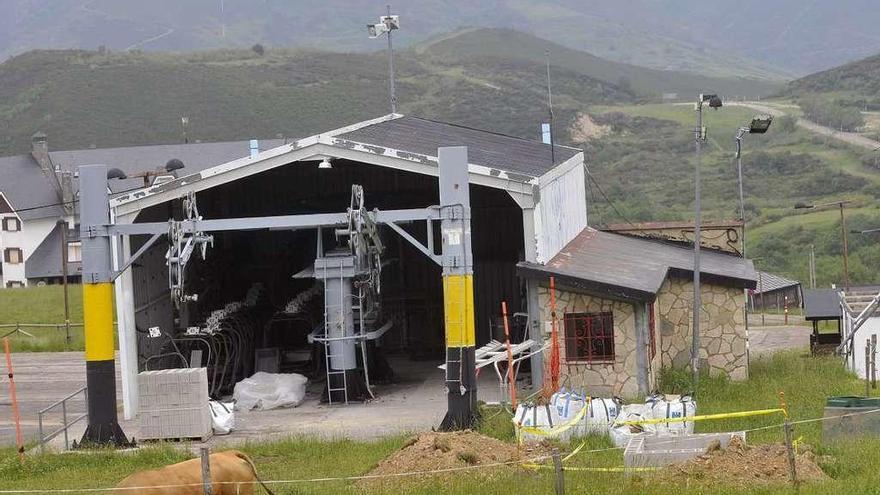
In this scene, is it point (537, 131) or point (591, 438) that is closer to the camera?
point (591, 438)

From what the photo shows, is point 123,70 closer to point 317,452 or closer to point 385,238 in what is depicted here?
point 385,238

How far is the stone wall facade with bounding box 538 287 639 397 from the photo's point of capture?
26.0 meters

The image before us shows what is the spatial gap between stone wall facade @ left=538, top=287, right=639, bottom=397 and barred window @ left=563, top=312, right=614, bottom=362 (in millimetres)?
90

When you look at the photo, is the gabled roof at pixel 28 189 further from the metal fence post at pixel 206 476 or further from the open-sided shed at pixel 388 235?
the metal fence post at pixel 206 476

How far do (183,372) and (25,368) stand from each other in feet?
55.1

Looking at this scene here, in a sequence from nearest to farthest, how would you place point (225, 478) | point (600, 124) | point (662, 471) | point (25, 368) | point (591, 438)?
point (225, 478), point (662, 471), point (591, 438), point (25, 368), point (600, 124)

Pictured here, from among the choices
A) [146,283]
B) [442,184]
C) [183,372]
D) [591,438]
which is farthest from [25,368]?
[591,438]

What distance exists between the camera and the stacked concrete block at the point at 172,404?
77.3 ft

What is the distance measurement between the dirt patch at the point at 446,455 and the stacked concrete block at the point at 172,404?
6.23 m

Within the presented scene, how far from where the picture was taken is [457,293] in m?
22.8

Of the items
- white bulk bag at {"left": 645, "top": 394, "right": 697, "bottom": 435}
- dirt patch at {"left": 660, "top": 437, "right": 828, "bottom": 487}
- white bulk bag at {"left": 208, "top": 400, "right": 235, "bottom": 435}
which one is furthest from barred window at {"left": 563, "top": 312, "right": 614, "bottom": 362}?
dirt patch at {"left": 660, "top": 437, "right": 828, "bottom": 487}

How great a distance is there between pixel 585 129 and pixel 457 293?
102 m

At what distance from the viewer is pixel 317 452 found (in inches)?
827

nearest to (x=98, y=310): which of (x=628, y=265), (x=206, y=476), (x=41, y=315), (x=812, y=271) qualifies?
(x=206, y=476)
